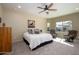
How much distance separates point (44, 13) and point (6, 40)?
3.91 ft

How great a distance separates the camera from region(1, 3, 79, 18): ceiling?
2351 millimetres

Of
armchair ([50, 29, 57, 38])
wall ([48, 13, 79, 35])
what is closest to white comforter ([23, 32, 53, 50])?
armchair ([50, 29, 57, 38])

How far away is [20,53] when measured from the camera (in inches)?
95.0

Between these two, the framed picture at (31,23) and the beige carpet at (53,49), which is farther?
the framed picture at (31,23)

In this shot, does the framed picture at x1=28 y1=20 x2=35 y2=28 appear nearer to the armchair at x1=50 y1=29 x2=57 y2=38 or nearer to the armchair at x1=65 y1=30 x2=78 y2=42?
the armchair at x1=50 y1=29 x2=57 y2=38

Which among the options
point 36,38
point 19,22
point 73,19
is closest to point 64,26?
point 73,19

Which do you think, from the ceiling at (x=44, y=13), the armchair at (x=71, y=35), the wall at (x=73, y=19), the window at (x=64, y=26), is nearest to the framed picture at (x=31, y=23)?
the ceiling at (x=44, y=13)

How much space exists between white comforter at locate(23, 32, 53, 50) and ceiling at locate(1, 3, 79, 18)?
0.54 m

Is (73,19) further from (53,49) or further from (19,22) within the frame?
(19,22)

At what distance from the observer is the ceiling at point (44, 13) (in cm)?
235

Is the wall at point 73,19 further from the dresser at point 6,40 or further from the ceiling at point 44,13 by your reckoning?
the dresser at point 6,40

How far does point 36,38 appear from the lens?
2658 mm

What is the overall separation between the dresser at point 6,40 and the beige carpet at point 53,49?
0.14 meters
